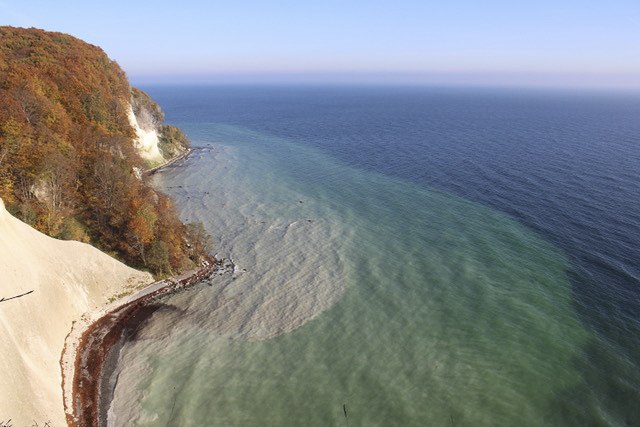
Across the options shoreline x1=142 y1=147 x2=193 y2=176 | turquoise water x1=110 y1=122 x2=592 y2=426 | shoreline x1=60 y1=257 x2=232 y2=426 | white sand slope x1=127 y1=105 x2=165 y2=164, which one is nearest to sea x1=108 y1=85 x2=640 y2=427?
turquoise water x1=110 y1=122 x2=592 y2=426

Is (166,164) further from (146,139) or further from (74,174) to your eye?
(74,174)

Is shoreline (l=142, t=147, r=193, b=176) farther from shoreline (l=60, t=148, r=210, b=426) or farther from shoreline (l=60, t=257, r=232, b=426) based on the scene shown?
shoreline (l=60, t=257, r=232, b=426)

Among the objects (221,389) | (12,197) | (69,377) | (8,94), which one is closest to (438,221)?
(221,389)

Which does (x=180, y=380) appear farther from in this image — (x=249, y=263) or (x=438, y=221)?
(x=438, y=221)

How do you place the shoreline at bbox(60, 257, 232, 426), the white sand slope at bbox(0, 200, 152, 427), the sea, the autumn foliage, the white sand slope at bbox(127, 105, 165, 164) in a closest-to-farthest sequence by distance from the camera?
the white sand slope at bbox(0, 200, 152, 427), the shoreline at bbox(60, 257, 232, 426), the sea, the autumn foliage, the white sand slope at bbox(127, 105, 165, 164)

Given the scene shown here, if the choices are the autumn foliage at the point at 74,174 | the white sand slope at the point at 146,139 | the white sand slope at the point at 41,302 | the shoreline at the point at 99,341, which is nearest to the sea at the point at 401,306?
the shoreline at the point at 99,341

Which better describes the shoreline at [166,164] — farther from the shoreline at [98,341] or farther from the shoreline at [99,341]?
the shoreline at [98,341]

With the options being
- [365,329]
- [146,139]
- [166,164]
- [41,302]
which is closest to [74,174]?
[41,302]
